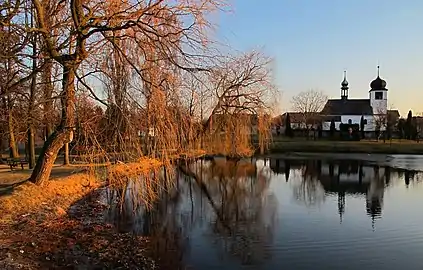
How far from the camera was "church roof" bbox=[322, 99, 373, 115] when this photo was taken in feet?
236

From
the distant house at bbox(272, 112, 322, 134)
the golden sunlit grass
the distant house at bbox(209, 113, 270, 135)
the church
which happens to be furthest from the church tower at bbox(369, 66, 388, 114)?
the golden sunlit grass

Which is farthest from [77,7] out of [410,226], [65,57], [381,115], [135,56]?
[381,115]

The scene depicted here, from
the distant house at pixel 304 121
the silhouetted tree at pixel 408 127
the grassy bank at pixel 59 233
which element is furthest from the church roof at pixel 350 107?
the grassy bank at pixel 59 233

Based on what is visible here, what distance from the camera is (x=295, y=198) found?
617 inches

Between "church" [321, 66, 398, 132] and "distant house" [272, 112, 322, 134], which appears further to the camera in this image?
"church" [321, 66, 398, 132]

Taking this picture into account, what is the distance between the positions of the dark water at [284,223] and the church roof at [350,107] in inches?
2074

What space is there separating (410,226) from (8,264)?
358 inches

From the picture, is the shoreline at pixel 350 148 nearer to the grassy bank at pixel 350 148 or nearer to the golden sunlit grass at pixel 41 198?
the grassy bank at pixel 350 148

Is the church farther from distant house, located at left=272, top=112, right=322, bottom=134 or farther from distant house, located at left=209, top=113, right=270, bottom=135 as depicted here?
distant house, located at left=209, top=113, right=270, bottom=135

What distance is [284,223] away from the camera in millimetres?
11430

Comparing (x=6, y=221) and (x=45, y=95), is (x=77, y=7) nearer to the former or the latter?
(x=45, y=95)

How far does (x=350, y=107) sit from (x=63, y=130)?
67801 millimetres

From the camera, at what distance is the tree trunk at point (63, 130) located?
9133 mm

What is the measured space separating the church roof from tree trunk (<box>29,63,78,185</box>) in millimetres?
63704
